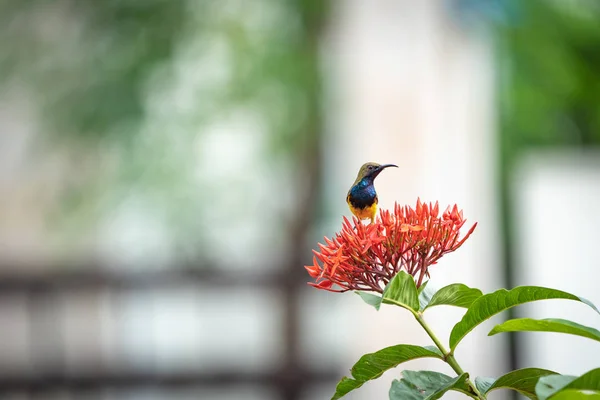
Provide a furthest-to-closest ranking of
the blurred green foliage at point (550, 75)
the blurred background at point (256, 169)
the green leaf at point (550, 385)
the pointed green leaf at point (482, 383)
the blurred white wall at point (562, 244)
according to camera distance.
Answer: the blurred green foliage at point (550, 75)
the blurred background at point (256, 169)
the blurred white wall at point (562, 244)
the pointed green leaf at point (482, 383)
the green leaf at point (550, 385)

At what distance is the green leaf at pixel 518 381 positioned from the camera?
0.49 metres

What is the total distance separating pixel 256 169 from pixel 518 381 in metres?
2.87

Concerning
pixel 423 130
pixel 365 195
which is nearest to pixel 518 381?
pixel 365 195

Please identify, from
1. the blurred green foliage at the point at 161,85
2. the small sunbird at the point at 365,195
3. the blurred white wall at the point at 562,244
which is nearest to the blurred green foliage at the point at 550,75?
the blurred white wall at the point at 562,244

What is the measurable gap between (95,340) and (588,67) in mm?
2553

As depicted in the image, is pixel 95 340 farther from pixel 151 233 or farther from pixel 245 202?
pixel 245 202

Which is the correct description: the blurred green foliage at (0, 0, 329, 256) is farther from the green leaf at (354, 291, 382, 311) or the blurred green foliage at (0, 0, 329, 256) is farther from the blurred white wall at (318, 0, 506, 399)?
the green leaf at (354, 291, 382, 311)

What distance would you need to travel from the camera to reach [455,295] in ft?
1.67

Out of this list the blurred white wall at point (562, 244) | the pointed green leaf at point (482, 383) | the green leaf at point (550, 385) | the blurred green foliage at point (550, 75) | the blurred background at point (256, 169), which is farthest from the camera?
the blurred green foliage at point (550, 75)

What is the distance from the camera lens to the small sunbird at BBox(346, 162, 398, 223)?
552mm

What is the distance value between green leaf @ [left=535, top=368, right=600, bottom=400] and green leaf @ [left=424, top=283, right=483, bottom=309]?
9 cm

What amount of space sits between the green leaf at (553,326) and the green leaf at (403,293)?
0.05m

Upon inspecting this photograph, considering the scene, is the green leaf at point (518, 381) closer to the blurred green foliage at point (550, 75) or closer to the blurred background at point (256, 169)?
the blurred background at point (256, 169)

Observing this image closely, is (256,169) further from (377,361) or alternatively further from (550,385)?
(550,385)
